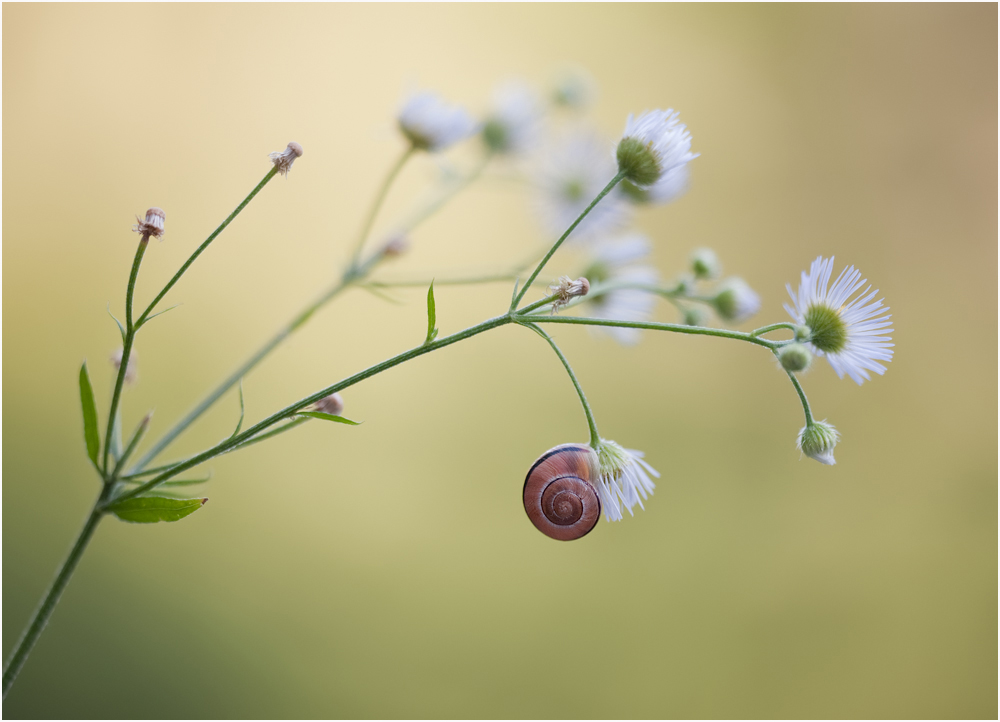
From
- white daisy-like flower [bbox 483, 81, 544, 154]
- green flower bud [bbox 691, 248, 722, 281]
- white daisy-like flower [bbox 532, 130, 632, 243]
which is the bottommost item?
green flower bud [bbox 691, 248, 722, 281]

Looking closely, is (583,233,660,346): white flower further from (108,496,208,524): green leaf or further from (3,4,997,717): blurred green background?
(3,4,997,717): blurred green background

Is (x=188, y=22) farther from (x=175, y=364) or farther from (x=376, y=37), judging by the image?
(x=175, y=364)

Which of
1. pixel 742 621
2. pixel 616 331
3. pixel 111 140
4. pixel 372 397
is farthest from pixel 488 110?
pixel 742 621

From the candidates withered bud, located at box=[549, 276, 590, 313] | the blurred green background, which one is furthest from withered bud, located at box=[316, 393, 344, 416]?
the blurred green background

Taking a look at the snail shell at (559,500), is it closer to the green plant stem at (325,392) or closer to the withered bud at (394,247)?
the green plant stem at (325,392)

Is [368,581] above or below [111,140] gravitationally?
below

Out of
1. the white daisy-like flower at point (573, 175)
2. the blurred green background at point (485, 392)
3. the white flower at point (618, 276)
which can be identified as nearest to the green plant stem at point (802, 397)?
the white flower at point (618, 276)
